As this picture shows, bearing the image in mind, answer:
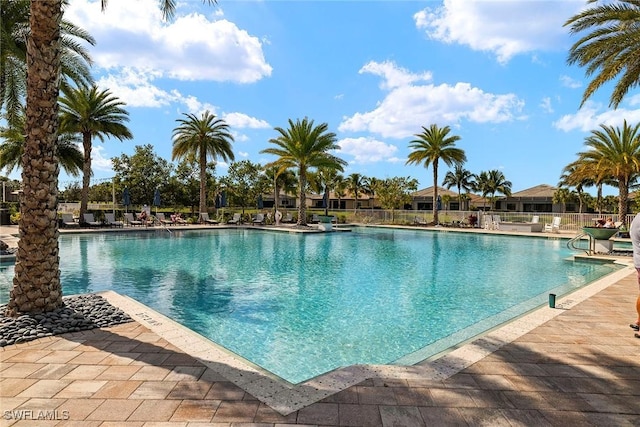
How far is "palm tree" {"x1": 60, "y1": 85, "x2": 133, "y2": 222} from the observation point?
73.8ft

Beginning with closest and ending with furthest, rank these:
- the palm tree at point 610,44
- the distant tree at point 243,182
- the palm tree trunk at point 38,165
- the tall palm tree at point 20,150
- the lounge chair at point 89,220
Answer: the palm tree trunk at point 38,165
the palm tree at point 610,44
the tall palm tree at point 20,150
the lounge chair at point 89,220
the distant tree at point 243,182

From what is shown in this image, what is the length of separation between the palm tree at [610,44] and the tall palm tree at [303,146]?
696 inches

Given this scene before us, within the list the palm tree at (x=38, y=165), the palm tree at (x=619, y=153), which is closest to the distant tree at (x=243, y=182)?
the palm tree at (x=619, y=153)

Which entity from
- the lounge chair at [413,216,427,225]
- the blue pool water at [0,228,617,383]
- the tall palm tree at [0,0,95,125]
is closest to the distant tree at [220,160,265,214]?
the lounge chair at [413,216,427,225]

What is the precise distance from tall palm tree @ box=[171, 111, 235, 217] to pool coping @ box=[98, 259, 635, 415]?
89.6 ft

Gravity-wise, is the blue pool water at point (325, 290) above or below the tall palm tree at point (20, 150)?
below

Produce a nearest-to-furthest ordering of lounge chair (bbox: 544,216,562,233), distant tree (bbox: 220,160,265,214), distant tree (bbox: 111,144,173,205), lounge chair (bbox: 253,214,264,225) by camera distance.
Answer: lounge chair (bbox: 544,216,562,233) < lounge chair (bbox: 253,214,264,225) < distant tree (bbox: 111,144,173,205) < distant tree (bbox: 220,160,265,214)

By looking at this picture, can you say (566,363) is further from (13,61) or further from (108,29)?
(13,61)

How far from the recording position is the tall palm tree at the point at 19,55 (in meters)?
11.4

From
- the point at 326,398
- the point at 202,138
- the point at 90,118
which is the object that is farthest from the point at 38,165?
the point at 202,138

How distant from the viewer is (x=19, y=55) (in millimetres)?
11547

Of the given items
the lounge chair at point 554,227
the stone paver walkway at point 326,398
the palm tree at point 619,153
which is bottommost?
the stone paver walkway at point 326,398

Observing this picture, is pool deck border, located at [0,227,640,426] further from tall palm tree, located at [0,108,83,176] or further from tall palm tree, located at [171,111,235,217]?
tall palm tree, located at [171,111,235,217]

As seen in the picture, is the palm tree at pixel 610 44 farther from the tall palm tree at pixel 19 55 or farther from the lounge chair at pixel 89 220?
the lounge chair at pixel 89 220
